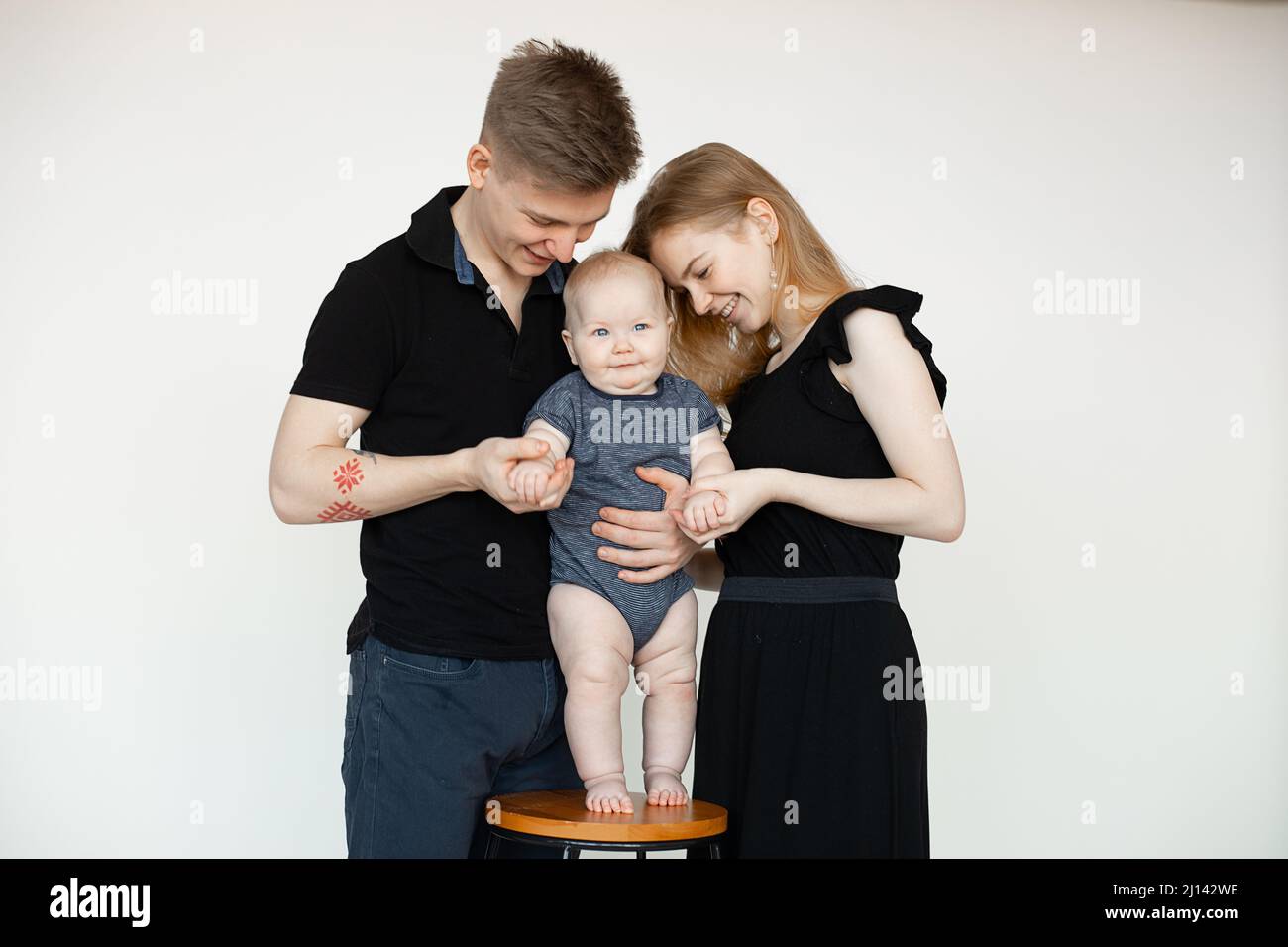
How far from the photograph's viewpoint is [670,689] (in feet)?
6.82

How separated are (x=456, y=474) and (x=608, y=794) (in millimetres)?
514

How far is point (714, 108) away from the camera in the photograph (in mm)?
3588

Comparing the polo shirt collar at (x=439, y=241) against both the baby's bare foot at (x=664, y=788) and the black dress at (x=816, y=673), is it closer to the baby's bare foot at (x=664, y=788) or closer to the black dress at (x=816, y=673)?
the black dress at (x=816, y=673)

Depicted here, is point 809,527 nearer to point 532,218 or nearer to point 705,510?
point 705,510

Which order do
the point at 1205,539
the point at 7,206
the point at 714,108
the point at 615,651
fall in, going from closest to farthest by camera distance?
the point at 615,651 → the point at 7,206 → the point at 714,108 → the point at 1205,539

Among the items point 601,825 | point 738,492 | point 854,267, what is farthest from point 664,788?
point 854,267

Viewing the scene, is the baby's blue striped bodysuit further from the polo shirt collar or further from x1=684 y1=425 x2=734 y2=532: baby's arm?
the polo shirt collar

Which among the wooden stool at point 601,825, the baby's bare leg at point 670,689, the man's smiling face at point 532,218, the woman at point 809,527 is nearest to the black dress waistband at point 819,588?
the woman at point 809,527

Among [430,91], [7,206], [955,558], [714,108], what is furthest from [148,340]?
[955,558]

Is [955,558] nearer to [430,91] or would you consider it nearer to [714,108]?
[714,108]

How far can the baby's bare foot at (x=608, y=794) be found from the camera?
1886mm

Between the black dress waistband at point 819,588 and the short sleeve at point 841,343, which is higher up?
the short sleeve at point 841,343
